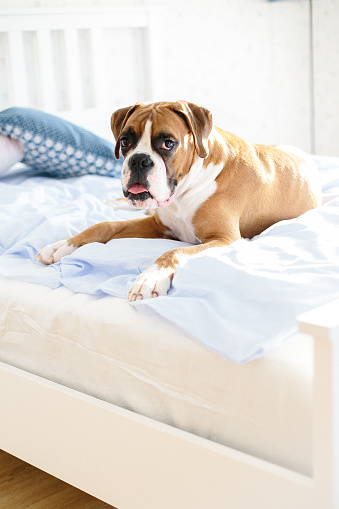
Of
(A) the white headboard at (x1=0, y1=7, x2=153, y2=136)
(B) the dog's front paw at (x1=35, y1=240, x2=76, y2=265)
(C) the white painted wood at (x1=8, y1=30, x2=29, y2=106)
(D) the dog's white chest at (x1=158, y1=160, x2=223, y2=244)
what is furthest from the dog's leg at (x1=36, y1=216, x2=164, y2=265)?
(C) the white painted wood at (x1=8, y1=30, x2=29, y2=106)

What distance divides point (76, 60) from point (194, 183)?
5.92ft

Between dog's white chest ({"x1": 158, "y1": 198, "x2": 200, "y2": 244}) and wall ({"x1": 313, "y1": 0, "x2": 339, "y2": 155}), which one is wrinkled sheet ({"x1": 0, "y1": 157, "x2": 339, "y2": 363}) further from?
wall ({"x1": 313, "y1": 0, "x2": 339, "y2": 155})

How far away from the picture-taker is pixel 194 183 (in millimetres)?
1525

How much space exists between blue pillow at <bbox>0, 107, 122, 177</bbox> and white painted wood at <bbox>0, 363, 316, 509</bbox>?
1.18 metres

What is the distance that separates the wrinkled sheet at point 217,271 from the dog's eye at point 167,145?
0.75 ft

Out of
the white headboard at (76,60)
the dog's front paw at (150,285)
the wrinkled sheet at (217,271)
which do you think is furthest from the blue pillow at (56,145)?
the dog's front paw at (150,285)

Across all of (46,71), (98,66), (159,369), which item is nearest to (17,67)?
(46,71)

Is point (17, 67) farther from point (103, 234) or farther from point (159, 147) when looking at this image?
point (159, 147)

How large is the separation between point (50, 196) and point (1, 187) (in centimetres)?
18

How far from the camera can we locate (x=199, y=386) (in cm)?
98

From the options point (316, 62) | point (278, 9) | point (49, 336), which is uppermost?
point (278, 9)

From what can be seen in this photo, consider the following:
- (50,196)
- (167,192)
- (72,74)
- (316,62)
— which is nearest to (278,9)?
(316,62)

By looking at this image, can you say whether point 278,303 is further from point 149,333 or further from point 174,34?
point 174,34

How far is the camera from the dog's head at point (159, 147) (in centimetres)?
140
